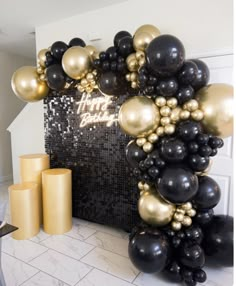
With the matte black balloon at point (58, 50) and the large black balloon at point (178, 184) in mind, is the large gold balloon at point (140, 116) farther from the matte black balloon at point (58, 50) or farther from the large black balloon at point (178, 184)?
the matte black balloon at point (58, 50)

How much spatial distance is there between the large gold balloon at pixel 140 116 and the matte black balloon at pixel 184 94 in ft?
0.66

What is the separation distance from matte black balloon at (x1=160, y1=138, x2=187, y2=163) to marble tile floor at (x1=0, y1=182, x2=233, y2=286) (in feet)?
3.68

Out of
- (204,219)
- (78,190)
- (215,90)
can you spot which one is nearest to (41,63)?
(78,190)

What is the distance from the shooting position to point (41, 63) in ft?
9.32

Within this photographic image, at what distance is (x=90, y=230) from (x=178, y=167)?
5.60ft

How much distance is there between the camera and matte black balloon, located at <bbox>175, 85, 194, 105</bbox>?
5.96 ft

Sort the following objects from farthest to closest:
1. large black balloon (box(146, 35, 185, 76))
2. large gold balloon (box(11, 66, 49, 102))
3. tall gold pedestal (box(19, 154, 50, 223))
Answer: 1. tall gold pedestal (box(19, 154, 50, 223))
2. large gold balloon (box(11, 66, 49, 102))
3. large black balloon (box(146, 35, 185, 76))

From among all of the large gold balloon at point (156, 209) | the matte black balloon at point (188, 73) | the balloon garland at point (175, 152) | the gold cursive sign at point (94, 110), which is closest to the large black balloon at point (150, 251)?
the balloon garland at point (175, 152)

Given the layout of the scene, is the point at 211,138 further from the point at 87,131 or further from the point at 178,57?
the point at 87,131

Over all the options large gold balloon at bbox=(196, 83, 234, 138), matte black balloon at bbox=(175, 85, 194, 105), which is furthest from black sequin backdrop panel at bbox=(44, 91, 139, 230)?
large gold balloon at bbox=(196, 83, 234, 138)

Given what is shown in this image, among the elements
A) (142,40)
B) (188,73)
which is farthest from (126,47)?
(188,73)

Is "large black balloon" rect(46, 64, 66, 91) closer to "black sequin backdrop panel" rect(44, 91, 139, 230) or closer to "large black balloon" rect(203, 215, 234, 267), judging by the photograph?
"black sequin backdrop panel" rect(44, 91, 139, 230)

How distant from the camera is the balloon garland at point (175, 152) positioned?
5.79 ft

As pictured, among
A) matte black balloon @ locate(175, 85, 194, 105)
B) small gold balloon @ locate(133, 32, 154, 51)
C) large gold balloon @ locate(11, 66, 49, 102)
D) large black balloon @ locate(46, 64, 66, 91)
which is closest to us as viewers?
matte black balloon @ locate(175, 85, 194, 105)
